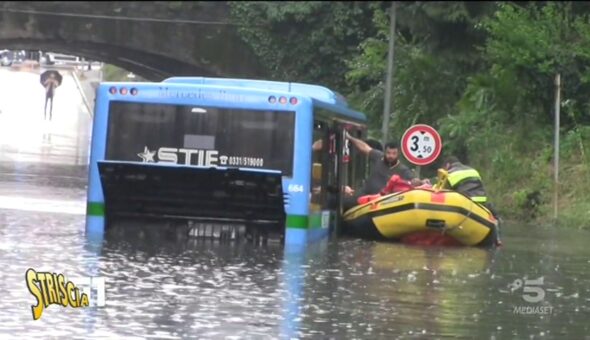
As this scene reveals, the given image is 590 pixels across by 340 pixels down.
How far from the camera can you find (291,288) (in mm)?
13422

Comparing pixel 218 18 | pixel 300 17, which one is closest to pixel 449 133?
pixel 300 17

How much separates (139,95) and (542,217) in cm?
1176

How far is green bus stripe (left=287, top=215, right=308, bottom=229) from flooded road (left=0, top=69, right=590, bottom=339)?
39 centimetres

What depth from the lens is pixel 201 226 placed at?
18.6 metres

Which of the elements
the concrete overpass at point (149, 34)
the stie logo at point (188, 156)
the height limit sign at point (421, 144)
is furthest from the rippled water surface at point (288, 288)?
the concrete overpass at point (149, 34)

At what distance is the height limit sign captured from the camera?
23.3 metres

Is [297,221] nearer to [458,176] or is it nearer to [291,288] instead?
[458,176]

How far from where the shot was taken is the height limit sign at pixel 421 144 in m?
23.3

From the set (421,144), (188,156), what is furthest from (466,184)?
(188,156)

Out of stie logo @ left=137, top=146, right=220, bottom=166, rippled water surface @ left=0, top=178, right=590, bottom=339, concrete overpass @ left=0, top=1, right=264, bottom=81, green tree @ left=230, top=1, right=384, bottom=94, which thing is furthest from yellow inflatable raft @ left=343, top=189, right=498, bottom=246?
concrete overpass @ left=0, top=1, right=264, bottom=81

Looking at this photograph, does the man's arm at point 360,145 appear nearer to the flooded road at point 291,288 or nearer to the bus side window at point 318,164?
the bus side window at point 318,164

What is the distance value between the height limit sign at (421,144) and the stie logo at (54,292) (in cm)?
1163

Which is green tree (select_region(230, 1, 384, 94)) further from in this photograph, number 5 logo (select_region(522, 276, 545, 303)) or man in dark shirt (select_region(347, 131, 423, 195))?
number 5 logo (select_region(522, 276, 545, 303))

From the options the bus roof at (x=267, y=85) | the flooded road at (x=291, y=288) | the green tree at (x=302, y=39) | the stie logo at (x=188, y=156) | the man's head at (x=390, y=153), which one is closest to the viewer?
the flooded road at (x=291, y=288)
